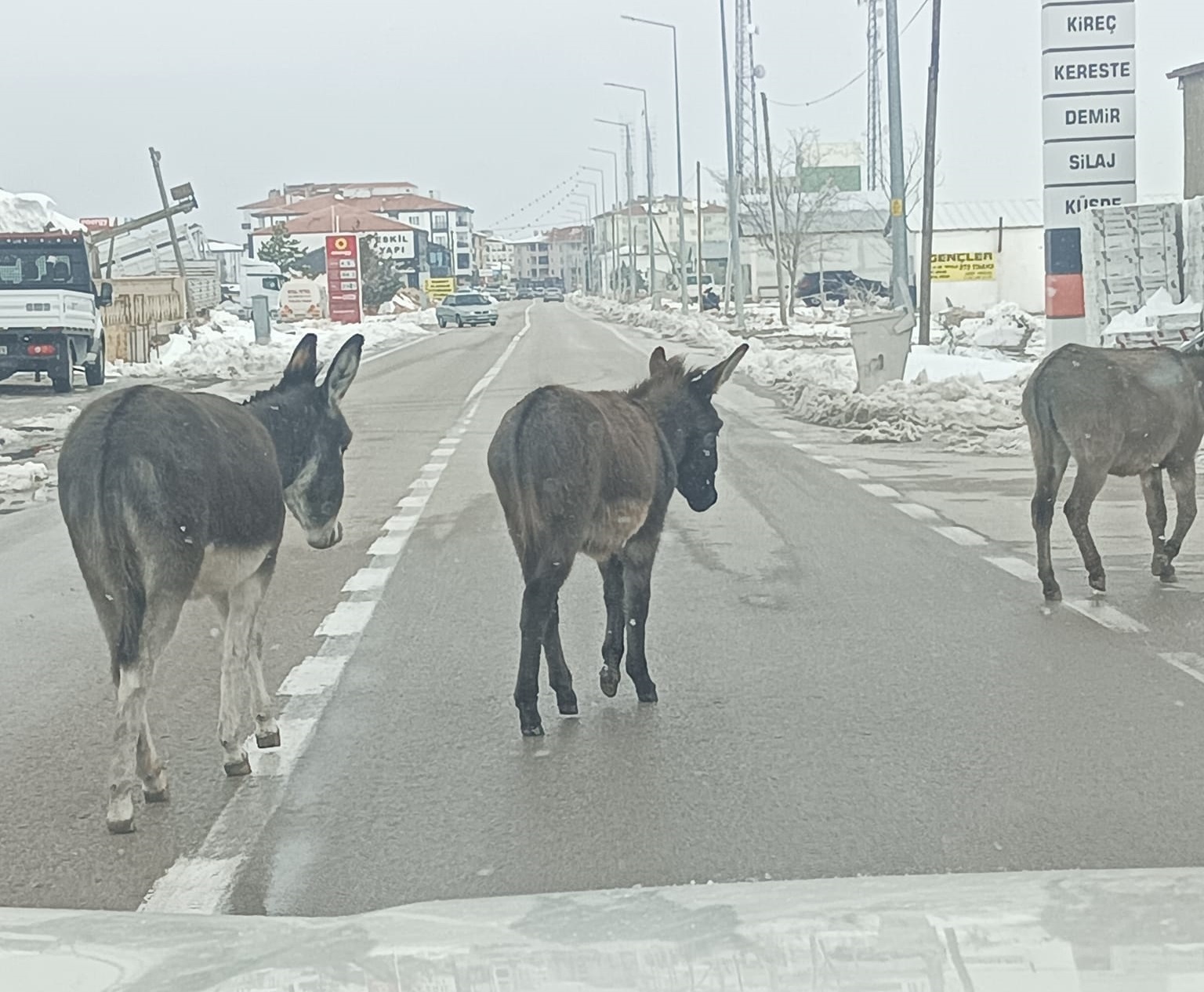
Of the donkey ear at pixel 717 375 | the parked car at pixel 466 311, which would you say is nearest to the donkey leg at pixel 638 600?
the donkey ear at pixel 717 375

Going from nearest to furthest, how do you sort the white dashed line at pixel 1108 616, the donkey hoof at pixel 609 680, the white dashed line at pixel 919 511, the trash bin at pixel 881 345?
the donkey hoof at pixel 609 680 < the white dashed line at pixel 1108 616 < the white dashed line at pixel 919 511 < the trash bin at pixel 881 345

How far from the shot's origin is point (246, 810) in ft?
18.4

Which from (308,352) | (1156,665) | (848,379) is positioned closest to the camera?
(308,352)

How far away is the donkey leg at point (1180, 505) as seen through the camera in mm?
9422

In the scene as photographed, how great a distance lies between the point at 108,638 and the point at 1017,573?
6.07 m

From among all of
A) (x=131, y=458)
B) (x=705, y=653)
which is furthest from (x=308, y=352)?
(x=705, y=653)

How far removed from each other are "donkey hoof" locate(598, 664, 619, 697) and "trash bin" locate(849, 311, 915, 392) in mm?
15512

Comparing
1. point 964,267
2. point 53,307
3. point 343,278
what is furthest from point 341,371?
point 343,278

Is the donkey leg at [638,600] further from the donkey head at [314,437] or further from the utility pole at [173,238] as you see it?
the utility pole at [173,238]

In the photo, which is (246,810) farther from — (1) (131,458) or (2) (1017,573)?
(2) (1017,573)

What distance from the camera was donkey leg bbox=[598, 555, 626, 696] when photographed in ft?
22.8

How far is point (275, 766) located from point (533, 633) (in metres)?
1.04

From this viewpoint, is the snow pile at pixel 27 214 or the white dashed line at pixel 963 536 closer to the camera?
the white dashed line at pixel 963 536

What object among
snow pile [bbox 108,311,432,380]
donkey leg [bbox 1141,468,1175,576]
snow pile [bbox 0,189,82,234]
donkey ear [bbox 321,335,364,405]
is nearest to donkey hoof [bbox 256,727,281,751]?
donkey ear [bbox 321,335,364,405]
